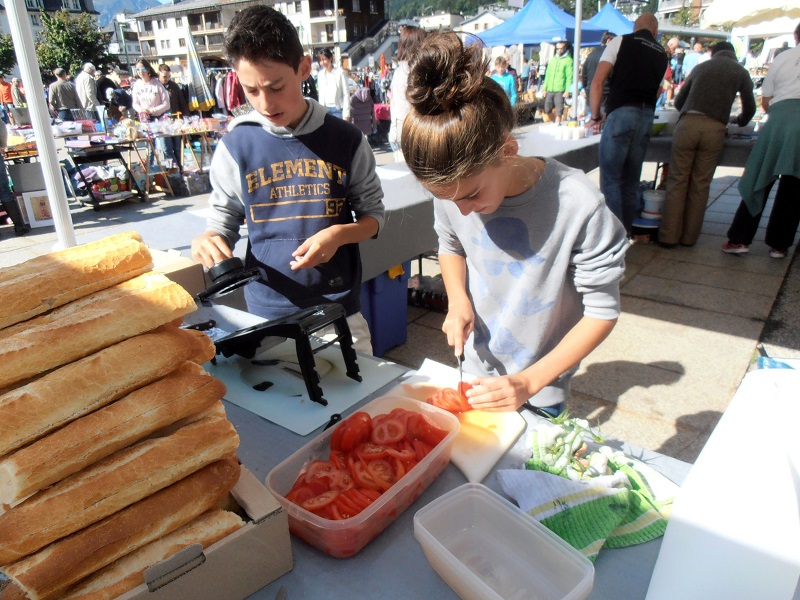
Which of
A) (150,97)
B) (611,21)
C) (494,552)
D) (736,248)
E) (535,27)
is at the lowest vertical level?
(736,248)

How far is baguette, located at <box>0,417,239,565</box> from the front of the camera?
2.58 feet

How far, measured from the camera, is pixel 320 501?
3.42 feet

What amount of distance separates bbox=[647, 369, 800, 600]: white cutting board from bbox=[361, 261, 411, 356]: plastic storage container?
117 inches

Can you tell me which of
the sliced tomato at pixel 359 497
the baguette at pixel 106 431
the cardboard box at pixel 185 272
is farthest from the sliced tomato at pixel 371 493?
the cardboard box at pixel 185 272

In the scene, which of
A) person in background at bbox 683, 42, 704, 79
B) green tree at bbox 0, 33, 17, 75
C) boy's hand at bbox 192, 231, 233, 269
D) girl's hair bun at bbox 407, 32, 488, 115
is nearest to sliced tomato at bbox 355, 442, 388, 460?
girl's hair bun at bbox 407, 32, 488, 115

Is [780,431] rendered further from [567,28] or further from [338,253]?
[567,28]

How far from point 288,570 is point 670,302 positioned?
4.61m

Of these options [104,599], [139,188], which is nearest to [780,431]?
[104,599]

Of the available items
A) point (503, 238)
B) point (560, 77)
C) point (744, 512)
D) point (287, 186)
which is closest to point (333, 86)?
point (560, 77)

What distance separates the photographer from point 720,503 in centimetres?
70

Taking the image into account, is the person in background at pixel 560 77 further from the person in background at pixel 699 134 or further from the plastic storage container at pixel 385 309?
the plastic storage container at pixel 385 309

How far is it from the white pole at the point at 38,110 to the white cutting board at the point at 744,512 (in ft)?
A: 6.41

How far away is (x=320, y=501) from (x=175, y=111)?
12.8 m

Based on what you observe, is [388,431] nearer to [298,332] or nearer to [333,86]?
[298,332]
